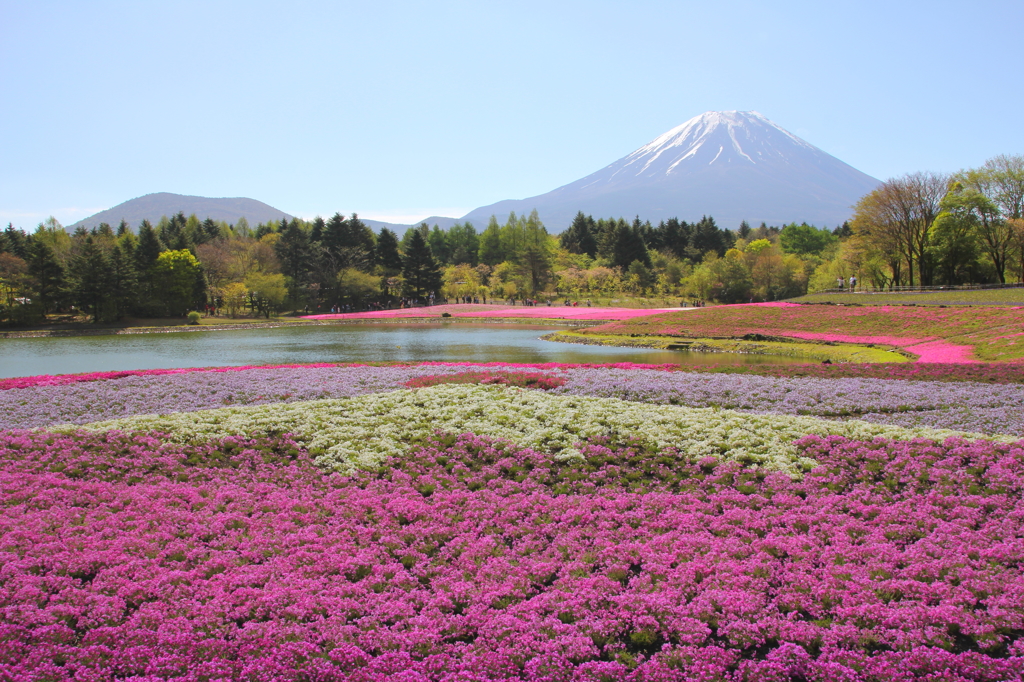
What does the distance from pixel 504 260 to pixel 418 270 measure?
2984 cm

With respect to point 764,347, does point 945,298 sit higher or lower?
higher

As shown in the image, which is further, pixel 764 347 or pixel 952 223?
pixel 952 223

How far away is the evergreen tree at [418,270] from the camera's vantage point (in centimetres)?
9962

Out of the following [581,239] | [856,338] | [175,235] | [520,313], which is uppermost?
[175,235]

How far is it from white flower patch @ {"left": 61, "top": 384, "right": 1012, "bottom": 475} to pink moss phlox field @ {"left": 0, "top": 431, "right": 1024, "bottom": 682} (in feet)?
1.92

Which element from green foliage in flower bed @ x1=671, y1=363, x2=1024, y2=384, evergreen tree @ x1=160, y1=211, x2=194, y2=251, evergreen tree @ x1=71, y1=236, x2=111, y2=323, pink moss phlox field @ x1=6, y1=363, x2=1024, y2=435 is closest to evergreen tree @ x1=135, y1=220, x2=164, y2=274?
evergreen tree @ x1=160, y1=211, x2=194, y2=251

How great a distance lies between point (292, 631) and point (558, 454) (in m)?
5.92

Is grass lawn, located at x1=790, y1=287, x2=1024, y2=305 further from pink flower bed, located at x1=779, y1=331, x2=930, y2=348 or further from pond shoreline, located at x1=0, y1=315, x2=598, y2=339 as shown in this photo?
pond shoreline, located at x1=0, y1=315, x2=598, y2=339

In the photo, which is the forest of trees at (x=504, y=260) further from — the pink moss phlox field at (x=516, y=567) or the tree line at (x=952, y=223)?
the pink moss phlox field at (x=516, y=567)

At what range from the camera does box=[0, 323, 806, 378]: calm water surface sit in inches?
1272

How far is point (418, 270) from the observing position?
99938 millimetres

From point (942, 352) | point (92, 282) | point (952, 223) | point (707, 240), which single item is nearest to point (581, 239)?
point (707, 240)

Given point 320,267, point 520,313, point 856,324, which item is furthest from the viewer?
point 320,267

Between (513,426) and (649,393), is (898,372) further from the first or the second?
(513,426)
